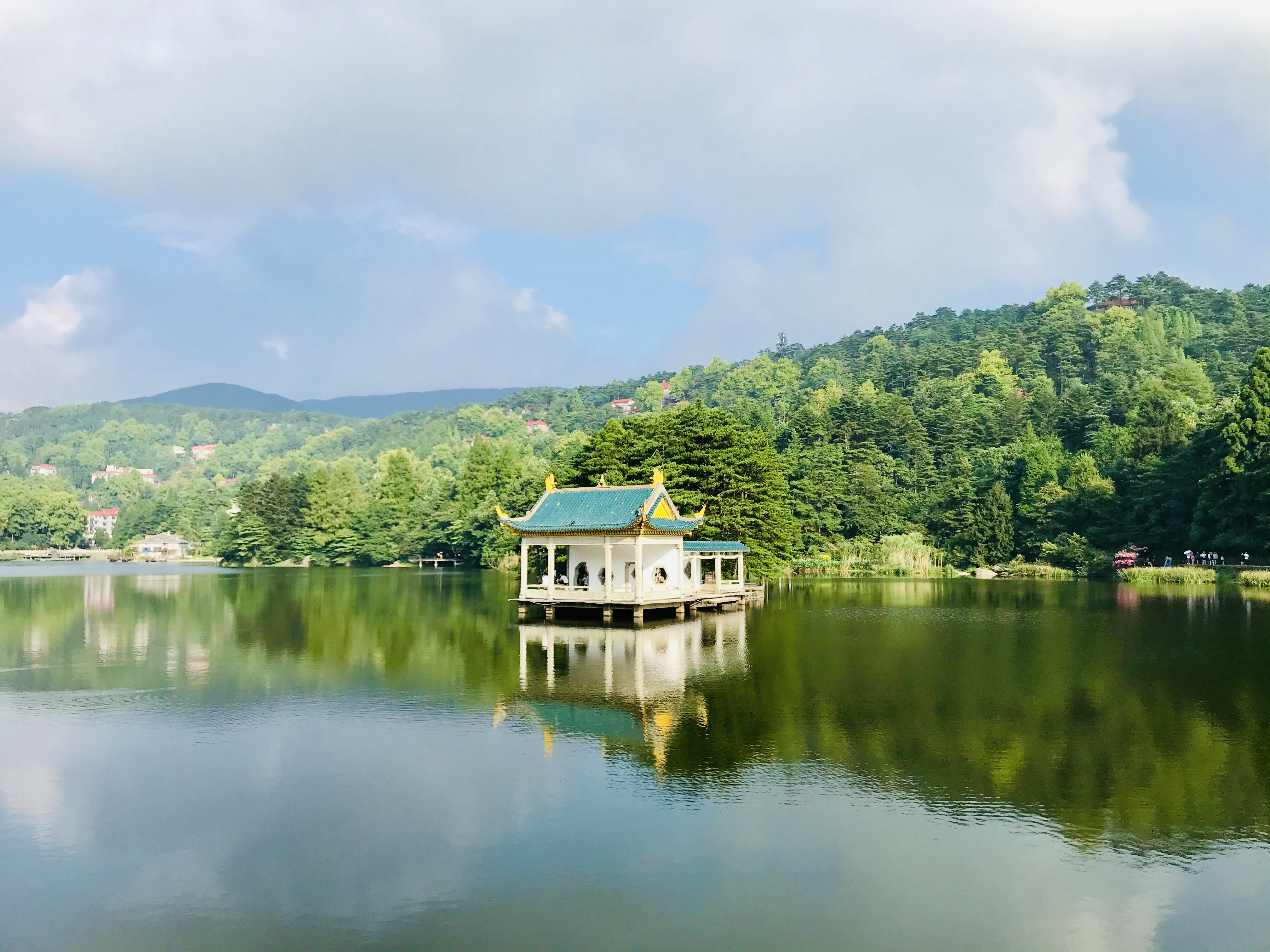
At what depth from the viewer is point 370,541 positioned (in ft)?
276

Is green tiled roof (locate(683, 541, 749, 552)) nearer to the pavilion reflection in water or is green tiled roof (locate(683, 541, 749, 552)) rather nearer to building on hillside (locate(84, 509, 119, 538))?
the pavilion reflection in water

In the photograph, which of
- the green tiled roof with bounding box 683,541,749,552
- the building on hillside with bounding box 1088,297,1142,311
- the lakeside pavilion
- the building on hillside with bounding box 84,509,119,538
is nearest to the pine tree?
the green tiled roof with bounding box 683,541,749,552

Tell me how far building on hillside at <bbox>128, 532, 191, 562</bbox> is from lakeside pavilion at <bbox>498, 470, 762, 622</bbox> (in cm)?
9370

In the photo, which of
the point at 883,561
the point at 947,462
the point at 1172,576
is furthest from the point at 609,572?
the point at 947,462

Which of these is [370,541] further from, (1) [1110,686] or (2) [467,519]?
(1) [1110,686]

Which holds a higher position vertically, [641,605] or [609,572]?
[609,572]

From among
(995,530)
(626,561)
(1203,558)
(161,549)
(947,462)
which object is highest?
(947,462)

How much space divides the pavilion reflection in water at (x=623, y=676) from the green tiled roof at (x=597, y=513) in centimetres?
319

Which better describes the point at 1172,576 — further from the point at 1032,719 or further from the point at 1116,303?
the point at 1116,303

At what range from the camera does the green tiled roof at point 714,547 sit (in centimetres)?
3453

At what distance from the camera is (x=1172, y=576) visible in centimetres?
5000

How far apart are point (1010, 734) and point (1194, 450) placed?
157ft

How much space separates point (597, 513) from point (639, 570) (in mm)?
2617

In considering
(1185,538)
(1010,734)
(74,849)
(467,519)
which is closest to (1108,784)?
(1010,734)
